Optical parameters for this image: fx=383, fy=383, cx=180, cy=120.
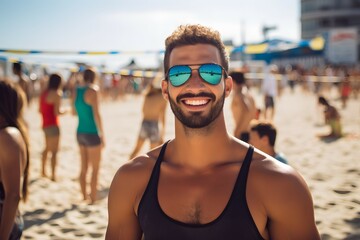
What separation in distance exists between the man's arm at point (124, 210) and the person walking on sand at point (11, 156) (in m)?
0.71

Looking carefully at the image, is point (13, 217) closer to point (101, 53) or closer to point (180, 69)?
point (180, 69)

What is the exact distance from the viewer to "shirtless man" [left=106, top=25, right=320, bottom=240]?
58.4 inches

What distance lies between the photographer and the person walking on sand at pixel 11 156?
2.08 meters

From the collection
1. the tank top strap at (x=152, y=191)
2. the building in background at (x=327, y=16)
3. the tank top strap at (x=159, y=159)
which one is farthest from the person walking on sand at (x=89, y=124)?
the building in background at (x=327, y=16)

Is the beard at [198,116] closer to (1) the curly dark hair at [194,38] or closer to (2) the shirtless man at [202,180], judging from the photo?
(2) the shirtless man at [202,180]

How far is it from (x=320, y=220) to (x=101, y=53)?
3273mm

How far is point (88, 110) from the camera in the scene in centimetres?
492

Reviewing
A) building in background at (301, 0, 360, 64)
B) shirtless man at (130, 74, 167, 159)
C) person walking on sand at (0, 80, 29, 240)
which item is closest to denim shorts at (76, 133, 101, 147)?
shirtless man at (130, 74, 167, 159)

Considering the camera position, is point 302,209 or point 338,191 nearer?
point 302,209

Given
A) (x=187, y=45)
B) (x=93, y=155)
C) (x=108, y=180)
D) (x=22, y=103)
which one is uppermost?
(x=187, y=45)

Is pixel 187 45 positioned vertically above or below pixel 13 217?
above

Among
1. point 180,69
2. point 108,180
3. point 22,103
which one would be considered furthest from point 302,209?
point 108,180

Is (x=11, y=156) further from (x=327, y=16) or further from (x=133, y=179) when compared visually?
(x=327, y=16)

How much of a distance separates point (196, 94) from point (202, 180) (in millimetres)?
374
